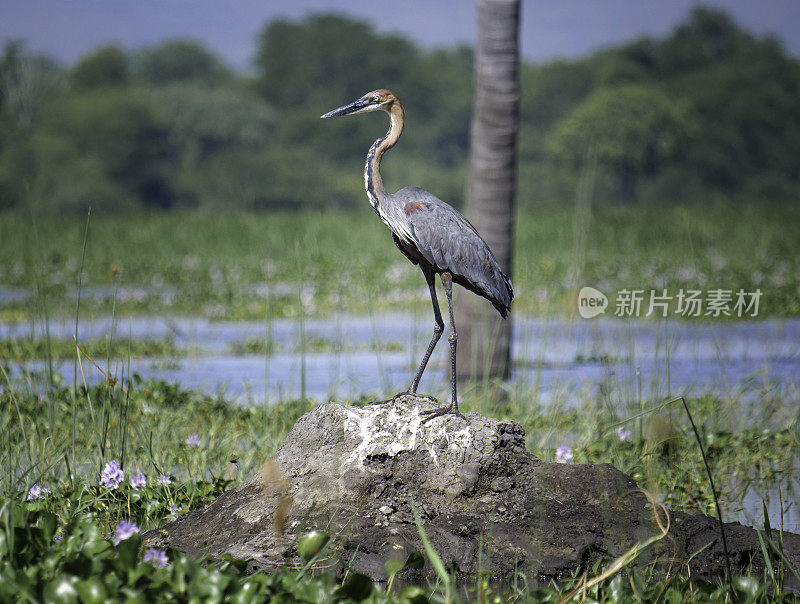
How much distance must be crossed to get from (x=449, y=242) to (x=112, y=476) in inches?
56.4

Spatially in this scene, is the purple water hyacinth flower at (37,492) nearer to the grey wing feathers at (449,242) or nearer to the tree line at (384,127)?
the grey wing feathers at (449,242)

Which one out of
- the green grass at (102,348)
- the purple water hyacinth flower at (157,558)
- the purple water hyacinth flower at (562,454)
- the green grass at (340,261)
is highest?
the green grass at (340,261)

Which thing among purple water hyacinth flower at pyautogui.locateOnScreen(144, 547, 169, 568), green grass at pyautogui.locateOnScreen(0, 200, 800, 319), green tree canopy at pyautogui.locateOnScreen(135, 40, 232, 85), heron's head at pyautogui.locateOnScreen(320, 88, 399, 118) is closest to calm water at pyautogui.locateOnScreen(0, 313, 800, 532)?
green grass at pyautogui.locateOnScreen(0, 200, 800, 319)

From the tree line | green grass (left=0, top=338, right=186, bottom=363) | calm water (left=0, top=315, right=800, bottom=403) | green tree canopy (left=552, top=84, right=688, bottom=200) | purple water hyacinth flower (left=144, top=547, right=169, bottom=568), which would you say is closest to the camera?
purple water hyacinth flower (left=144, top=547, right=169, bottom=568)

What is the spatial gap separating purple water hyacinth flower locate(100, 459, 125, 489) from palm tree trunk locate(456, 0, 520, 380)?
274cm

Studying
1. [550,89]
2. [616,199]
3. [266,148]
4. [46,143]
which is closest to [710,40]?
[550,89]

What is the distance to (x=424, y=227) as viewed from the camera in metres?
3.14

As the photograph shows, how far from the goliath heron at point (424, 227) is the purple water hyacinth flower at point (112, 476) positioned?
3.52 feet

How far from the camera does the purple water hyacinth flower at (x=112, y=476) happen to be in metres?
3.26

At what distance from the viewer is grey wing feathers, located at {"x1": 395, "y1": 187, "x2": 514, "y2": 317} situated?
3.14 metres

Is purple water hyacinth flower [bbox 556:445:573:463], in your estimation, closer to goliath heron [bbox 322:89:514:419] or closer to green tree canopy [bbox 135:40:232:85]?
goliath heron [bbox 322:89:514:419]

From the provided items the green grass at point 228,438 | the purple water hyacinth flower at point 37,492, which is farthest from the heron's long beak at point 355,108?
the purple water hyacinth flower at point 37,492

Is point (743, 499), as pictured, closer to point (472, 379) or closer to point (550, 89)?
point (472, 379)

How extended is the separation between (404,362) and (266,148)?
3974 centimetres
